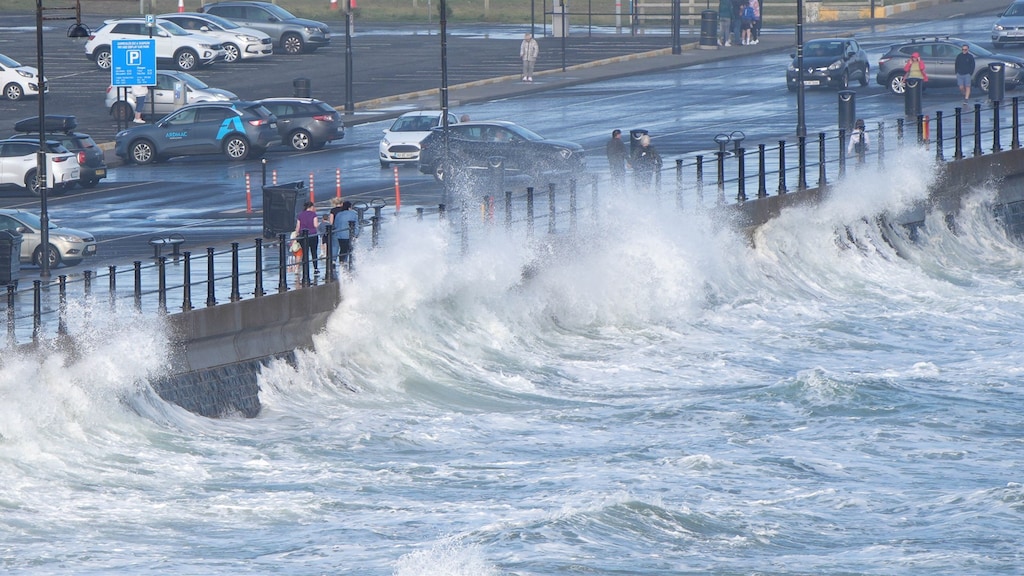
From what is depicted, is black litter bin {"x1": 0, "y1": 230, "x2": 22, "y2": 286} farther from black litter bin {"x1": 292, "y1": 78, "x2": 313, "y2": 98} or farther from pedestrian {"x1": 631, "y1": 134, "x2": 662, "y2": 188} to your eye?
black litter bin {"x1": 292, "y1": 78, "x2": 313, "y2": 98}

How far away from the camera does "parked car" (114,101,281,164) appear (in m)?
44.8

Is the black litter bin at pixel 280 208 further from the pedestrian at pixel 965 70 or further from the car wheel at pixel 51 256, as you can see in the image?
the pedestrian at pixel 965 70

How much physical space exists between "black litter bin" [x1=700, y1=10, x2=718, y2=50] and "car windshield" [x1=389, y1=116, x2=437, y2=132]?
69.0ft

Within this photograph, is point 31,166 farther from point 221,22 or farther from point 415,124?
point 221,22

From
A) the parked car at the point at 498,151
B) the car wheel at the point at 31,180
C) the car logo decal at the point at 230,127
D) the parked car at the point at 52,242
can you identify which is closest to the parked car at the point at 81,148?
the car wheel at the point at 31,180

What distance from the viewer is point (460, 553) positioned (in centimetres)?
1828

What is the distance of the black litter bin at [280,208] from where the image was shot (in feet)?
101

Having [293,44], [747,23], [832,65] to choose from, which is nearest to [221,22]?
[293,44]

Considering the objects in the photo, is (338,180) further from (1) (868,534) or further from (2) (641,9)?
(2) (641,9)

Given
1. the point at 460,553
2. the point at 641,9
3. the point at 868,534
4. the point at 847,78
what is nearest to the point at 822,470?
the point at 868,534

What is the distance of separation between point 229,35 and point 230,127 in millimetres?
17292

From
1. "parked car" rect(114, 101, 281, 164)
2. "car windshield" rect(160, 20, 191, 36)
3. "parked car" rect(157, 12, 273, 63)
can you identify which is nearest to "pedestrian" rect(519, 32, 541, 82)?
"parked car" rect(157, 12, 273, 63)

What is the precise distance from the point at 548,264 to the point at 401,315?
9.57 feet

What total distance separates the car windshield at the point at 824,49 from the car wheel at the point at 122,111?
56.5 feet
